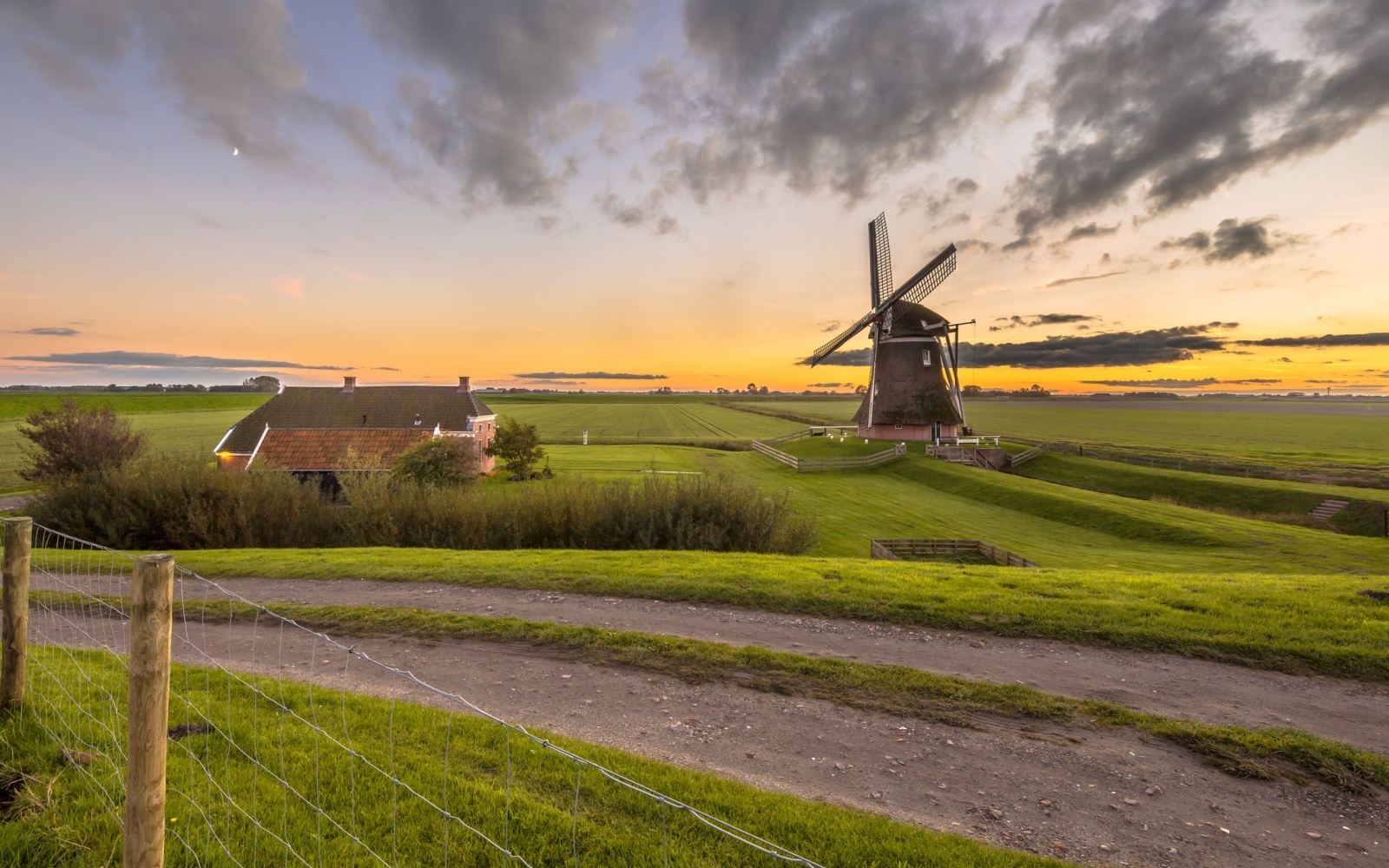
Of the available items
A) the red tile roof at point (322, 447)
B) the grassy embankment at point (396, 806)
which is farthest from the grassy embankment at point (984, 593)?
the red tile roof at point (322, 447)

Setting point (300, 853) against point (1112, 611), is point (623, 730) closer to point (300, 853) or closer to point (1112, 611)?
point (300, 853)

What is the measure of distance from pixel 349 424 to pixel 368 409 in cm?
210

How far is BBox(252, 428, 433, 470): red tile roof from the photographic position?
41.4 metres

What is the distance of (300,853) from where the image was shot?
15.6 ft

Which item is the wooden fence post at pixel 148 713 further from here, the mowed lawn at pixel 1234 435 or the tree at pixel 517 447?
the mowed lawn at pixel 1234 435

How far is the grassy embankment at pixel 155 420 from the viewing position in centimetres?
4896

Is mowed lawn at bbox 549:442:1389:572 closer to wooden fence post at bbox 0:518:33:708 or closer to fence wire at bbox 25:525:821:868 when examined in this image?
fence wire at bbox 25:525:821:868

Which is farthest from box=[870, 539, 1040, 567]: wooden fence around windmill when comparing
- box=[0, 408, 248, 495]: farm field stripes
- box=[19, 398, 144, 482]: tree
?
box=[19, 398, 144, 482]: tree

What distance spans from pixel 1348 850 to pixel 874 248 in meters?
57.5

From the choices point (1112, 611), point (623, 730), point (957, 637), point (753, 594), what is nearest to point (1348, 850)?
point (957, 637)

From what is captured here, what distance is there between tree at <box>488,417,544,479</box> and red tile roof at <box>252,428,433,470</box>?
4751 mm

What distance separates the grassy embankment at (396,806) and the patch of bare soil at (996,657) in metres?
4.31

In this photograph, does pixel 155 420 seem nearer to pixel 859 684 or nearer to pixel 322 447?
pixel 322 447

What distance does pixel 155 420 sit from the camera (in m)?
110
